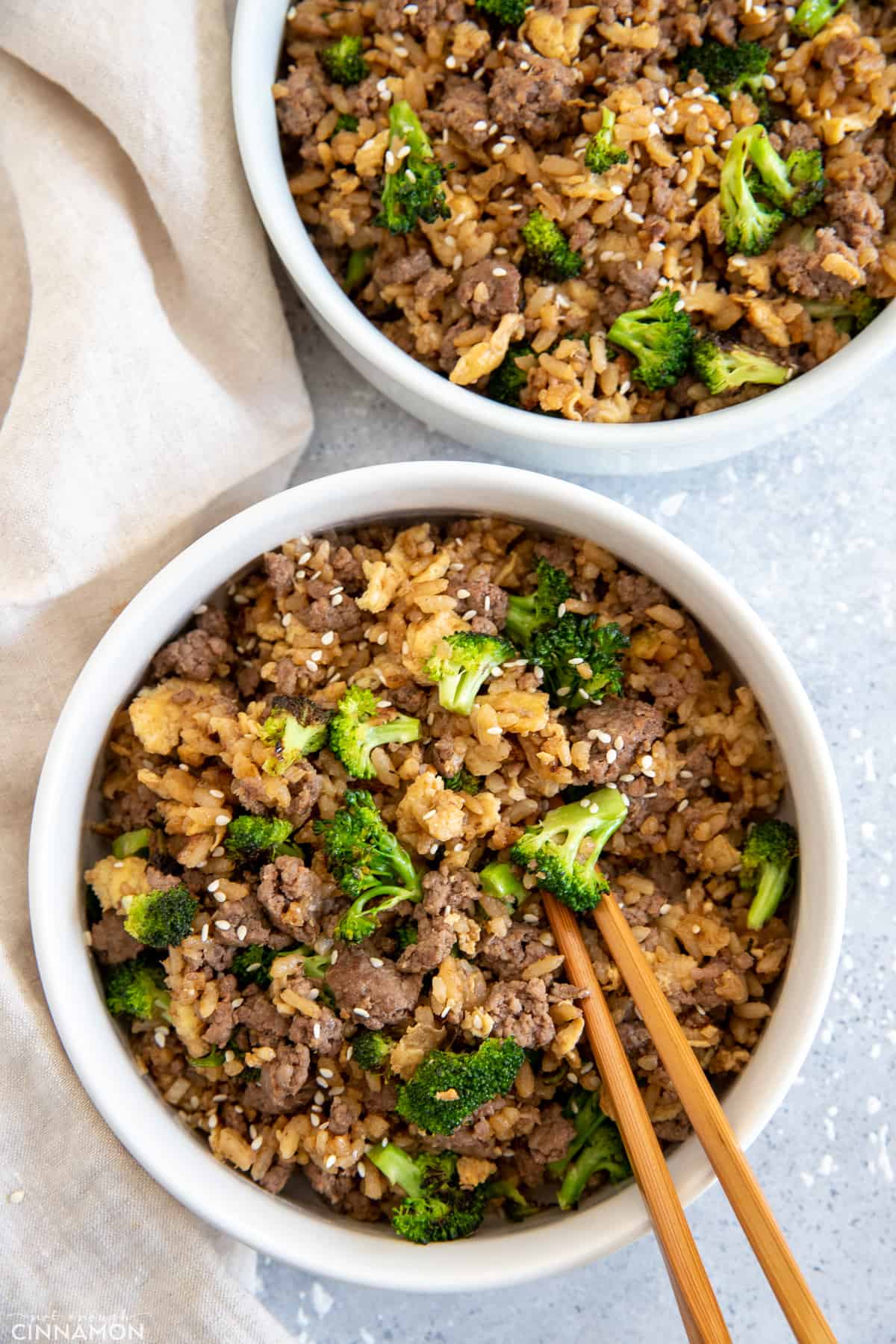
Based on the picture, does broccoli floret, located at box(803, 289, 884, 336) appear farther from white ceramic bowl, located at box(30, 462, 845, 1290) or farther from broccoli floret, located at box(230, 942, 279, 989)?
broccoli floret, located at box(230, 942, 279, 989)

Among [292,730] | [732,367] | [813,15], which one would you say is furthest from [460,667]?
[813,15]

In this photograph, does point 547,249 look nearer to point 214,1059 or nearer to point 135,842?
point 135,842

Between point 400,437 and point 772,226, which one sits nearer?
point 772,226

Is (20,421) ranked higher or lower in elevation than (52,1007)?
higher

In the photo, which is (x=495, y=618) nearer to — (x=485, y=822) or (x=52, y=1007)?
(x=485, y=822)

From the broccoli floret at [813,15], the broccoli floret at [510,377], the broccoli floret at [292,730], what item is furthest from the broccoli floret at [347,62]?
the broccoli floret at [292,730]

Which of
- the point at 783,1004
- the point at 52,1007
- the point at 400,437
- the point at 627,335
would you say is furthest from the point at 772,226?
the point at 52,1007
